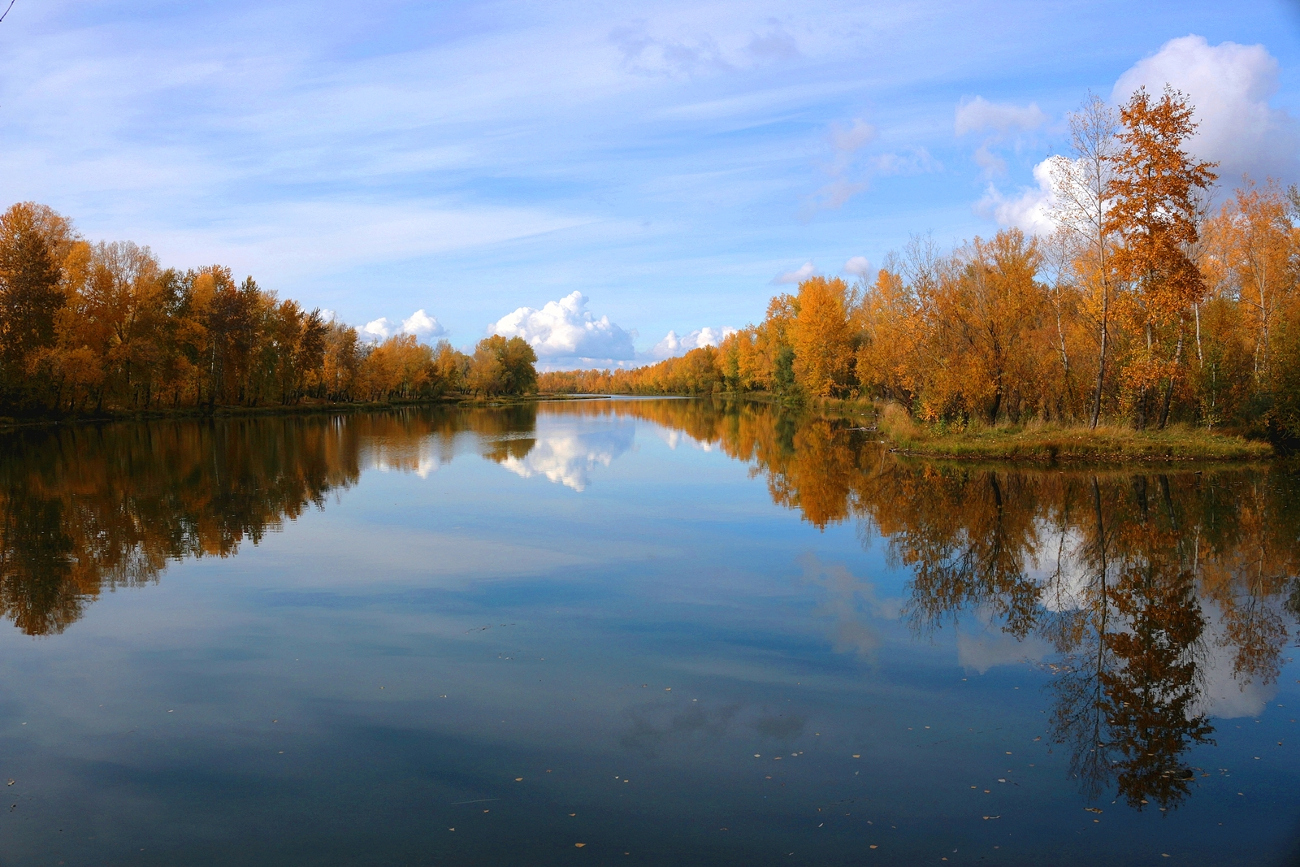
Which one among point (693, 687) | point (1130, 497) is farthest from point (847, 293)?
point (693, 687)

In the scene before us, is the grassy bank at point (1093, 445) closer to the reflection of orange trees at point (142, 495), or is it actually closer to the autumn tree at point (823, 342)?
the reflection of orange trees at point (142, 495)

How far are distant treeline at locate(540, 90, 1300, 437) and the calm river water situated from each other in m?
10.1

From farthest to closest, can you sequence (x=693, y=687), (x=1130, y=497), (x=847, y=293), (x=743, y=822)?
(x=847, y=293)
(x=1130, y=497)
(x=693, y=687)
(x=743, y=822)

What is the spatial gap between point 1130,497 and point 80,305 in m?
56.0

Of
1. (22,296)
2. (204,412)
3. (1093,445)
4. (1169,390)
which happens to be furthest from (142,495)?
(204,412)

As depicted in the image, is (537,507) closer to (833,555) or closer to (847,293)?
(833,555)

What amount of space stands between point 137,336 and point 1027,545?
56.8 m

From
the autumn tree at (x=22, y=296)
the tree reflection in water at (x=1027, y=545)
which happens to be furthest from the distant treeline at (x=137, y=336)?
the tree reflection in water at (x=1027, y=545)

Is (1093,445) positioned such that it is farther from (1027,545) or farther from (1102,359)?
(1027,545)

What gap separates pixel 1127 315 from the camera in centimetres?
2448

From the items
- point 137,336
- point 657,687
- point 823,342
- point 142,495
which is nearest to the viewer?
point 657,687

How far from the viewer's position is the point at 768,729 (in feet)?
22.0

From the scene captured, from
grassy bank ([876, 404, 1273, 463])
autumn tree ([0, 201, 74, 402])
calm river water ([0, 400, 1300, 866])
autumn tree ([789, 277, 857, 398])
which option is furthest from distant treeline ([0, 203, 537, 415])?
grassy bank ([876, 404, 1273, 463])

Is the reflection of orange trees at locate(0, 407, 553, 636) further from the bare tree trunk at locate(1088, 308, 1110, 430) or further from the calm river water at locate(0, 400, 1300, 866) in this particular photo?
the bare tree trunk at locate(1088, 308, 1110, 430)
